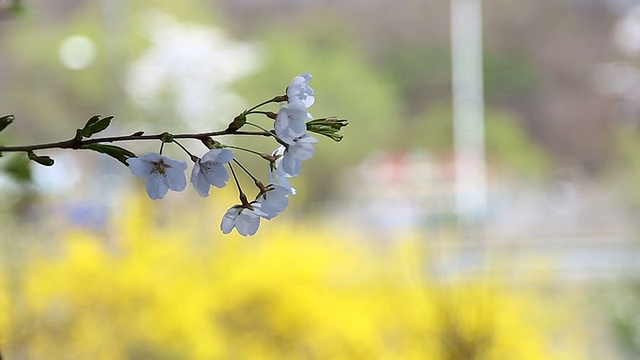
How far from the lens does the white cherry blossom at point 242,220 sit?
283 mm

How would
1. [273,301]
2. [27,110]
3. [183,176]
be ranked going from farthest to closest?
1. [27,110]
2. [273,301]
3. [183,176]

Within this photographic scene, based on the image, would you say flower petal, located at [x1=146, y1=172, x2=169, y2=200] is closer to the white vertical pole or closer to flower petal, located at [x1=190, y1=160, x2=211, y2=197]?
flower petal, located at [x1=190, y1=160, x2=211, y2=197]

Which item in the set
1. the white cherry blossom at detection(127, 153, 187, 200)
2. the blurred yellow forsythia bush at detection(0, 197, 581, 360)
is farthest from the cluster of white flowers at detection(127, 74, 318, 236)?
the blurred yellow forsythia bush at detection(0, 197, 581, 360)

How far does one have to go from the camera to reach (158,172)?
264 mm

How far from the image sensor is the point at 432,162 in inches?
72.0

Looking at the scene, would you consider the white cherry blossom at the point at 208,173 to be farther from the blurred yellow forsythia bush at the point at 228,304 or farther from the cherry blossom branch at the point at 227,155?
the blurred yellow forsythia bush at the point at 228,304

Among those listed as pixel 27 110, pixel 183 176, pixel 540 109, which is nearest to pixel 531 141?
pixel 540 109

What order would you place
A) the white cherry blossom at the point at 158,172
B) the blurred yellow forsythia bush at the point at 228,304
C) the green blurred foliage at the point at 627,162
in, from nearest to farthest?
the white cherry blossom at the point at 158,172, the blurred yellow forsythia bush at the point at 228,304, the green blurred foliage at the point at 627,162

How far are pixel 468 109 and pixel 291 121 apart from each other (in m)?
1.57

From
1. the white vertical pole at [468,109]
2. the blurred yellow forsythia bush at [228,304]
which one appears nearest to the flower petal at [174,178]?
the blurred yellow forsythia bush at [228,304]

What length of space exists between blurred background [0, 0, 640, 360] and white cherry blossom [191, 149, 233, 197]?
1.11 meters

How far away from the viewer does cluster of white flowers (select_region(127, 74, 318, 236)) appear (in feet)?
0.85

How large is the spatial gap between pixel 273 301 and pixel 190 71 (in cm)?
72

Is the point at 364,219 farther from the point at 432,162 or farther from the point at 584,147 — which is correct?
the point at 584,147
